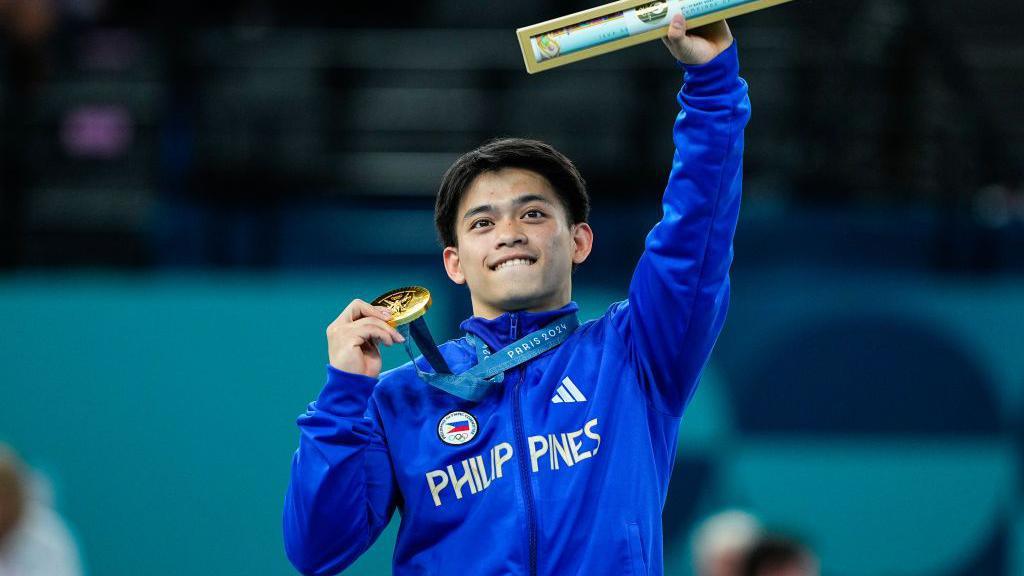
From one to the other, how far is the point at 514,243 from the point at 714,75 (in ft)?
1.69

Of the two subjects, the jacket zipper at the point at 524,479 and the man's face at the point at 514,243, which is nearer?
the jacket zipper at the point at 524,479

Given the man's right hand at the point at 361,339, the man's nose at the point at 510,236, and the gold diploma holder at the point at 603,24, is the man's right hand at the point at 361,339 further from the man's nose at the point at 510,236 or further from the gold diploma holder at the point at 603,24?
the gold diploma holder at the point at 603,24

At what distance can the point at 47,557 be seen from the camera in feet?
16.7

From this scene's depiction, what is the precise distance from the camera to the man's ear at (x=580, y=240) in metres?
2.91

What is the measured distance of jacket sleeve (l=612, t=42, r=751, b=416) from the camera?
2543mm

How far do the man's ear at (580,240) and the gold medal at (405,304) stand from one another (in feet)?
1.20

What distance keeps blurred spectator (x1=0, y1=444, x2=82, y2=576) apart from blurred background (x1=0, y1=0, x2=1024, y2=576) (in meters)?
0.37

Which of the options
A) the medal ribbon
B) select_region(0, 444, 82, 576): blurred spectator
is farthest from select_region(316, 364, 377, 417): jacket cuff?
select_region(0, 444, 82, 576): blurred spectator

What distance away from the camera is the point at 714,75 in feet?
8.34

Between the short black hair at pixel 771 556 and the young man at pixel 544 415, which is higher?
the young man at pixel 544 415

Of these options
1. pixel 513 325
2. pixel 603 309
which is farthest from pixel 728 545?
pixel 513 325

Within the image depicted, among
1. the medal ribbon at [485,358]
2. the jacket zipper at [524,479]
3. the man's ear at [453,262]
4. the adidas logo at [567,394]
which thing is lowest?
the jacket zipper at [524,479]

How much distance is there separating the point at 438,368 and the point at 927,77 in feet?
16.4

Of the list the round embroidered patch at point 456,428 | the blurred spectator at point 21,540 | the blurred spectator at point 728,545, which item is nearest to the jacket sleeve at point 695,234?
the round embroidered patch at point 456,428
